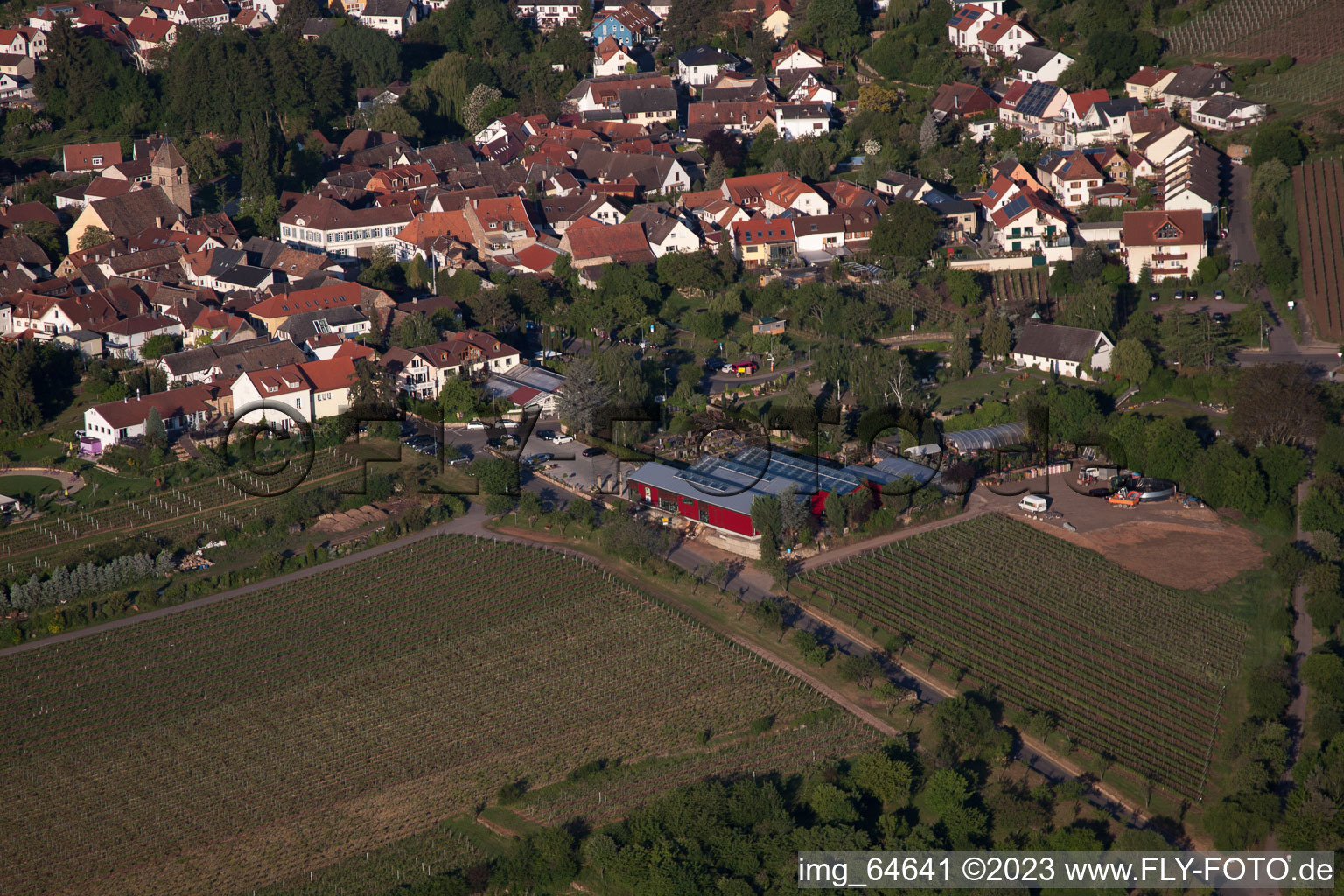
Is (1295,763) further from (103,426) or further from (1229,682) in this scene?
(103,426)

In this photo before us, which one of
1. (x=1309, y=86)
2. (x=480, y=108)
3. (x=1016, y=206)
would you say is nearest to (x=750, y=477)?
(x=1016, y=206)

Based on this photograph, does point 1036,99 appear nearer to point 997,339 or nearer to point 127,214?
point 997,339

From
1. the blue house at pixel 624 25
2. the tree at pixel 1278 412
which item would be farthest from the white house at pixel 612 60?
the tree at pixel 1278 412

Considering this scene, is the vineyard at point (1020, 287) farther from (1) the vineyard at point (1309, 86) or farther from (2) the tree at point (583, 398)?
(1) the vineyard at point (1309, 86)

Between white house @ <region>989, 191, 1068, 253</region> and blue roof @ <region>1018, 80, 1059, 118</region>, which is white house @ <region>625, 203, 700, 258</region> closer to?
white house @ <region>989, 191, 1068, 253</region>

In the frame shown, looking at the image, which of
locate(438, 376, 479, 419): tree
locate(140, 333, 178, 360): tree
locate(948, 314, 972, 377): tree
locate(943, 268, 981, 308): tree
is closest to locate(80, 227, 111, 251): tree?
locate(140, 333, 178, 360): tree

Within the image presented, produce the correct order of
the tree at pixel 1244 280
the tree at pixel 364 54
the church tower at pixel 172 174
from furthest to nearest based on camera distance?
1. the tree at pixel 364 54
2. the church tower at pixel 172 174
3. the tree at pixel 1244 280
